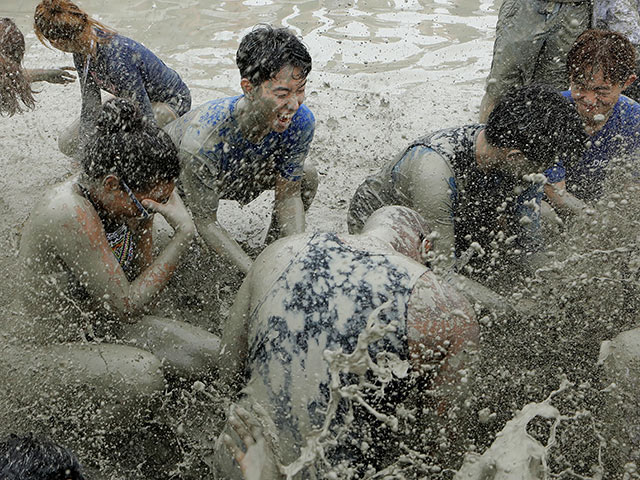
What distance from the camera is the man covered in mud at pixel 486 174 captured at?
271 centimetres

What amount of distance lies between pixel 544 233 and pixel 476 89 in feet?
8.13

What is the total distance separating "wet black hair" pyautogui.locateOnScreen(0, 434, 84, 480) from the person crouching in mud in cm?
86

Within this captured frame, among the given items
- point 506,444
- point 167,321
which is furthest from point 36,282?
point 506,444

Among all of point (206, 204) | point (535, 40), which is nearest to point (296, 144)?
point (206, 204)

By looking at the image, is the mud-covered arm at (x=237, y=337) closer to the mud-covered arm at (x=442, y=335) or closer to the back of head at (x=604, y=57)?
the mud-covered arm at (x=442, y=335)

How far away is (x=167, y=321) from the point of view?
2816 mm

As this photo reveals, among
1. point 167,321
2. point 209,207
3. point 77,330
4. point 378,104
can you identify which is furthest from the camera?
point 378,104

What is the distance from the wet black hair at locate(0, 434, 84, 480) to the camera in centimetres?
142

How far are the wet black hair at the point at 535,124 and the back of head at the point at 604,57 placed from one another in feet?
2.21

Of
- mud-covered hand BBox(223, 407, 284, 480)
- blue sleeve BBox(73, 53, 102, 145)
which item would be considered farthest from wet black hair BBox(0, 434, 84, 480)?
blue sleeve BBox(73, 53, 102, 145)

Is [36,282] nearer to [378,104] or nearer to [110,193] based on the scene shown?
[110,193]

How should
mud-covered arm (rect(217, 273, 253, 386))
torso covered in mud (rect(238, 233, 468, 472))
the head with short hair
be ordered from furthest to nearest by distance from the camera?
1. the head with short hair
2. mud-covered arm (rect(217, 273, 253, 386))
3. torso covered in mud (rect(238, 233, 468, 472))

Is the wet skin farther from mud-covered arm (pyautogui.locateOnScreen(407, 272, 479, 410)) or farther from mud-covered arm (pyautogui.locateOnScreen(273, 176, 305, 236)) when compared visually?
mud-covered arm (pyautogui.locateOnScreen(407, 272, 479, 410))

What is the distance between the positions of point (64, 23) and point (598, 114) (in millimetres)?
2945
